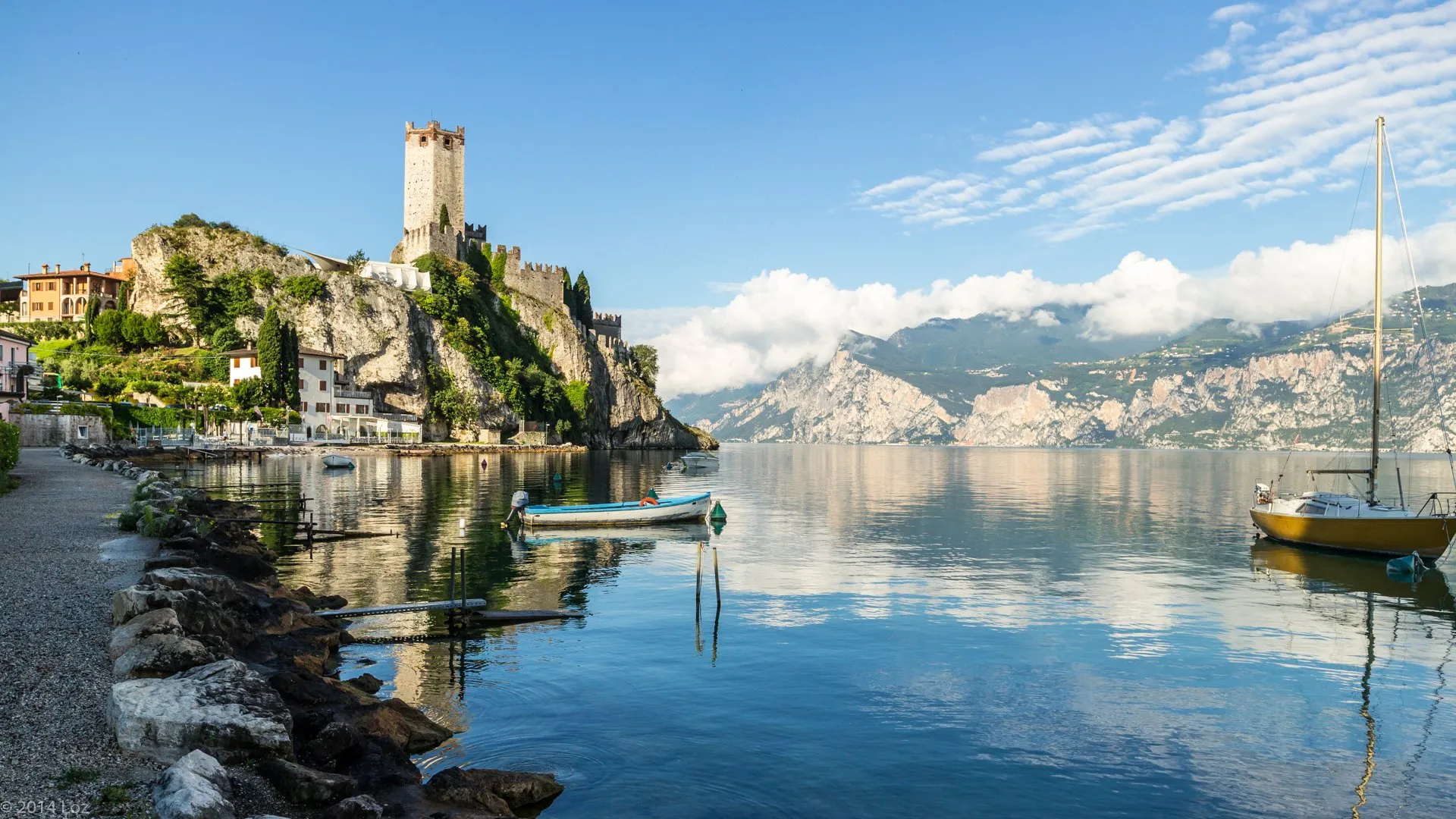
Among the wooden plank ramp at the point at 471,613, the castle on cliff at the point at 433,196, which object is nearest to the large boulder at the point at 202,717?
the wooden plank ramp at the point at 471,613

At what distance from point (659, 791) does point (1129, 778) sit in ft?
26.3

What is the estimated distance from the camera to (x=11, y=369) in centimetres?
7538

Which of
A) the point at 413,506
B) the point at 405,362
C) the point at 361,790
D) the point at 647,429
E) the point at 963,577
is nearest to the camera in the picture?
the point at 361,790

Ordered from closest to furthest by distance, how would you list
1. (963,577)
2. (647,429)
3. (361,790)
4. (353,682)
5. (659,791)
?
(361,790)
(659,791)
(353,682)
(963,577)
(647,429)

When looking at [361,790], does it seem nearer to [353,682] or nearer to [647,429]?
[353,682]

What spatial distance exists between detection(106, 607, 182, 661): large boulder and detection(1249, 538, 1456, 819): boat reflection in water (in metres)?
18.4

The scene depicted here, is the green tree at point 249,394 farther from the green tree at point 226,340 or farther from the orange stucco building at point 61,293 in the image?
the orange stucco building at point 61,293

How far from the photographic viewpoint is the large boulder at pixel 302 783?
1017 centimetres

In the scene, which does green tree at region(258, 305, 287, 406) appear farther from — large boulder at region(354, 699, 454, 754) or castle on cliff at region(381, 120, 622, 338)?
large boulder at region(354, 699, 454, 754)

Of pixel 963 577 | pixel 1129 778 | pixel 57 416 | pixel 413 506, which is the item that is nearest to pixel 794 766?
pixel 1129 778

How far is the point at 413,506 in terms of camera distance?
55562mm

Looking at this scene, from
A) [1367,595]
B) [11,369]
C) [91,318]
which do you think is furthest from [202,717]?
[91,318]

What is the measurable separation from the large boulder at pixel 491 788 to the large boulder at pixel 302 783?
2.05 m

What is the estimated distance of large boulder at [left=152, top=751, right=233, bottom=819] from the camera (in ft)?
27.5
